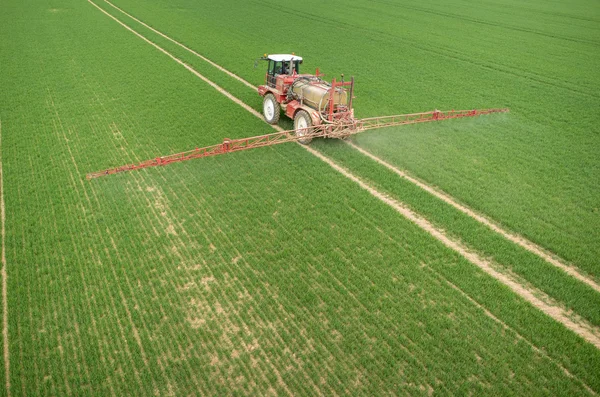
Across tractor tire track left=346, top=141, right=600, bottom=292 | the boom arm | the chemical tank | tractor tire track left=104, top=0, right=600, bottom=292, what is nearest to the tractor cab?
the chemical tank

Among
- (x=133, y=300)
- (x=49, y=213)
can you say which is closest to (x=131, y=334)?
(x=133, y=300)

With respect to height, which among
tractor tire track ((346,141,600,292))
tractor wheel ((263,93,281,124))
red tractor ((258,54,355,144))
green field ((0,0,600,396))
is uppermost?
red tractor ((258,54,355,144))

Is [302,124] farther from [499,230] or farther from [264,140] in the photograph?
[499,230]

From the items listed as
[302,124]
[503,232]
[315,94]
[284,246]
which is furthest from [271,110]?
[503,232]

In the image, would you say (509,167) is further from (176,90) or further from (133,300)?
(176,90)

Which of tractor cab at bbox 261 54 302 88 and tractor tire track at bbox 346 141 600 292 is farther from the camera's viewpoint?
tractor cab at bbox 261 54 302 88

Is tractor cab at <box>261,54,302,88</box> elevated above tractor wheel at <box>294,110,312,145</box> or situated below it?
above

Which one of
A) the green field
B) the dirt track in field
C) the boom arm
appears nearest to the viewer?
the green field

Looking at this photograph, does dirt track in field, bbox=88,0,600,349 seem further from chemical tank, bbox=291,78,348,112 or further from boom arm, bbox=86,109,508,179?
chemical tank, bbox=291,78,348,112
